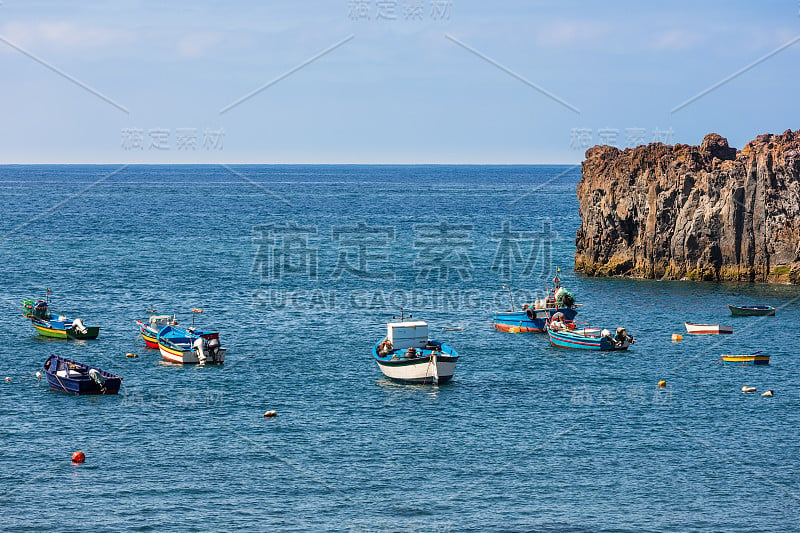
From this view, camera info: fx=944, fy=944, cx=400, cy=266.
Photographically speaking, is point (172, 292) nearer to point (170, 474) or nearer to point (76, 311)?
point (76, 311)

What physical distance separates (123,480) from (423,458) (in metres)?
16.9

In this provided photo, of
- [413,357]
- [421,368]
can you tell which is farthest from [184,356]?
[421,368]

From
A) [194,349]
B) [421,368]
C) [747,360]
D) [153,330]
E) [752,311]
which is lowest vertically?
[747,360]

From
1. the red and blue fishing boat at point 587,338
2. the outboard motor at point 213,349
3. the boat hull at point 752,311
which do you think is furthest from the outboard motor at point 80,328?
the boat hull at point 752,311

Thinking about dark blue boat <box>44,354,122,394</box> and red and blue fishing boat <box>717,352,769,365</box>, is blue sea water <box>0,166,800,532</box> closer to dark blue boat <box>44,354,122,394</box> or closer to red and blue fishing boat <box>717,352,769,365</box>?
dark blue boat <box>44,354,122,394</box>

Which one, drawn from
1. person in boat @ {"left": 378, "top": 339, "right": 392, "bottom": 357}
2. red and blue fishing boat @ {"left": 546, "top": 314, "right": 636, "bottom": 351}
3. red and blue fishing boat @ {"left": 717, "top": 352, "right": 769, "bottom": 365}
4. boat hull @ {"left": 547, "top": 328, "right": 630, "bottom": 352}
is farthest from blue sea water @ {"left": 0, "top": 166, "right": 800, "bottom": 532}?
person in boat @ {"left": 378, "top": 339, "right": 392, "bottom": 357}

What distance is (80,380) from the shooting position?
67.1 m

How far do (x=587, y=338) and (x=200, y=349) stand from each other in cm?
3367

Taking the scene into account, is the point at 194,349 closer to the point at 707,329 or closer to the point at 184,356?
the point at 184,356

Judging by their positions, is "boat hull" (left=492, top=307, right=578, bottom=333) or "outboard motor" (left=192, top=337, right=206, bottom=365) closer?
"outboard motor" (left=192, top=337, right=206, bottom=365)

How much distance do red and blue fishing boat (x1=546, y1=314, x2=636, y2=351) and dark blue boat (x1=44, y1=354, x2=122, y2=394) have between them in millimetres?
38654

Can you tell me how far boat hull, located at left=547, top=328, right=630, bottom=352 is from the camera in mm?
83188

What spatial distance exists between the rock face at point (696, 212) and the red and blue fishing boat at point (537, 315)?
26526 millimetres

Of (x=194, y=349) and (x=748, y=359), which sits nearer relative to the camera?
(x=194, y=349)
